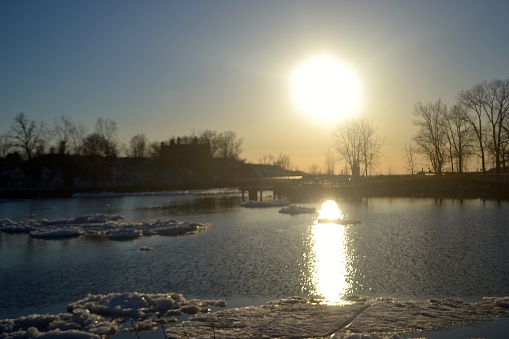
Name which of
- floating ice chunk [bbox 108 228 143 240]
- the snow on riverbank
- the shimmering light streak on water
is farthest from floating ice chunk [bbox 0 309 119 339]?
floating ice chunk [bbox 108 228 143 240]

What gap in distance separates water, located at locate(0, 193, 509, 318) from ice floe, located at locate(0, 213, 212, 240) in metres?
1.30

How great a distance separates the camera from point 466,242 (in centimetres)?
2377

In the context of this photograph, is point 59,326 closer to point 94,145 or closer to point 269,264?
point 269,264

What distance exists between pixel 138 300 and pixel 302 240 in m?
13.6

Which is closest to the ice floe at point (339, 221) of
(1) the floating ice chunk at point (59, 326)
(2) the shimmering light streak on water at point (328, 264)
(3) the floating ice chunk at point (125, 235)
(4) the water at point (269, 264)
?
(4) the water at point (269, 264)

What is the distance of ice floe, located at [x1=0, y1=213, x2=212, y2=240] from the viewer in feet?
99.9

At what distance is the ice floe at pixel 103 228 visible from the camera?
99.9 feet

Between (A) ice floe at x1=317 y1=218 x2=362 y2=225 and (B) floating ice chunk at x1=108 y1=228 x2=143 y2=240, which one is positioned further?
(A) ice floe at x1=317 y1=218 x2=362 y2=225

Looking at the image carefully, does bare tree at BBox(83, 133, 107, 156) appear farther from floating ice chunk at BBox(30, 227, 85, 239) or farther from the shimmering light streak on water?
the shimmering light streak on water

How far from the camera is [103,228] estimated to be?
1339 inches

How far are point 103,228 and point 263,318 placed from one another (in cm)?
2392

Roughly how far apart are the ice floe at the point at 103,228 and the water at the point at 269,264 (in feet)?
4.26

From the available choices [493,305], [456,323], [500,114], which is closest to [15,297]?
[456,323]

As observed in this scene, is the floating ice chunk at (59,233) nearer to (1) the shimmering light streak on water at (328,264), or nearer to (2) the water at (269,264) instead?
(2) the water at (269,264)
